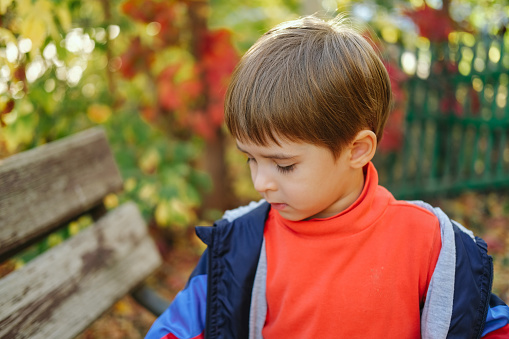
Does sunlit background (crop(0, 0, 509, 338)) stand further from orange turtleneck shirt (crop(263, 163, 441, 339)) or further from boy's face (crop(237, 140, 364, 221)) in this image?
orange turtleneck shirt (crop(263, 163, 441, 339))

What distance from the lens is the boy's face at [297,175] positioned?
4.13 ft

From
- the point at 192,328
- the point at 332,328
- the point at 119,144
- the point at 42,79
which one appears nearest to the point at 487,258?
the point at 332,328

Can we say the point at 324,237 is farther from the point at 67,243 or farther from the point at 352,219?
the point at 67,243

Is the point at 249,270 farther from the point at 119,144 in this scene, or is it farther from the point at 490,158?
the point at 490,158

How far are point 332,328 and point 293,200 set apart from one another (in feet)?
1.30

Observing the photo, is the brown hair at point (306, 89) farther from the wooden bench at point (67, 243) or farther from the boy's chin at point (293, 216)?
the wooden bench at point (67, 243)

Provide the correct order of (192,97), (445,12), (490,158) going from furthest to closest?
(490,158) < (445,12) < (192,97)

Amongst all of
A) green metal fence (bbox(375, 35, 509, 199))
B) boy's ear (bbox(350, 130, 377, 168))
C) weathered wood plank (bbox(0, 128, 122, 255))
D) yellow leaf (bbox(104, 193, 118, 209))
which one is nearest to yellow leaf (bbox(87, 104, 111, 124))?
yellow leaf (bbox(104, 193, 118, 209))

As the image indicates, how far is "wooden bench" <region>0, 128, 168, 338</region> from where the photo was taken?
1.38 m

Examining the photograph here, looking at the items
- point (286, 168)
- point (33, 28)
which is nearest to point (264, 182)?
point (286, 168)

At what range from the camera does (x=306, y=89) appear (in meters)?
1.22

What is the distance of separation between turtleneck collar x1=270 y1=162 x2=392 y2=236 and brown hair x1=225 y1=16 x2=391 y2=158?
18cm

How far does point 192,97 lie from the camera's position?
3.30 metres

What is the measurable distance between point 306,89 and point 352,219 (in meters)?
0.41
